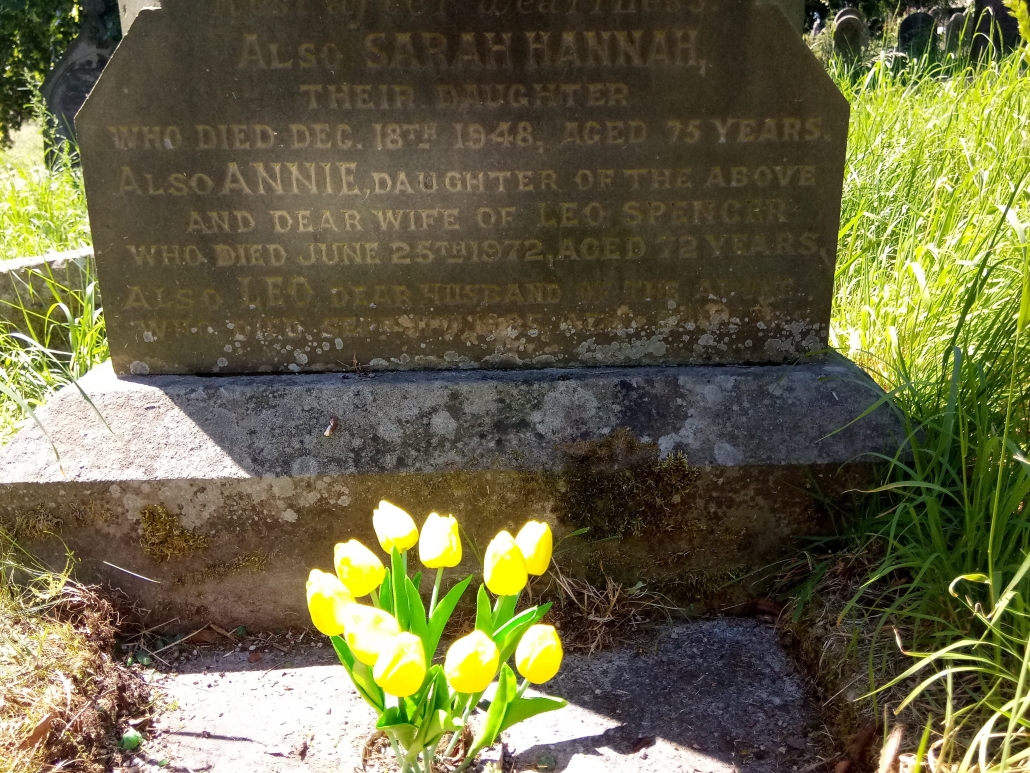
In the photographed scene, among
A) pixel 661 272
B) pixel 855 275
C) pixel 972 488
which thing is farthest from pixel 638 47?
pixel 855 275

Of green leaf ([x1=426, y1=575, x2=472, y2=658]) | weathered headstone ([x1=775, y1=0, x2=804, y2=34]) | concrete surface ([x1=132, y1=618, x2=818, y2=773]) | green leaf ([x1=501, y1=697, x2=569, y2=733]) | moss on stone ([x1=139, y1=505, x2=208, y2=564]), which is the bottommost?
concrete surface ([x1=132, y1=618, x2=818, y2=773])

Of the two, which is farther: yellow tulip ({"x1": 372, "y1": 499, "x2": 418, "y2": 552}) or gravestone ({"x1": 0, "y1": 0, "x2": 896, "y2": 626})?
gravestone ({"x1": 0, "y1": 0, "x2": 896, "y2": 626})

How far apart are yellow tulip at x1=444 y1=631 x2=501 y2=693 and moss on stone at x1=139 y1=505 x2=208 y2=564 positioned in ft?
3.94

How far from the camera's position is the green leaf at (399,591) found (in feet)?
5.24

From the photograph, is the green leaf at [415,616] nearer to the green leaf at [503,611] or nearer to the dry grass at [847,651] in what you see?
the green leaf at [503,611]

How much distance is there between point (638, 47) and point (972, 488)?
1.39 meters

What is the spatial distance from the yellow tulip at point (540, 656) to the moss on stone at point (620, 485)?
2.90 ft

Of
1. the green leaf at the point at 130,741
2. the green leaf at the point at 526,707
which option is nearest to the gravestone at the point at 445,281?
the green leaf at the point at 130,741

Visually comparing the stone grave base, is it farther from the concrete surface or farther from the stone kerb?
the stone kerb

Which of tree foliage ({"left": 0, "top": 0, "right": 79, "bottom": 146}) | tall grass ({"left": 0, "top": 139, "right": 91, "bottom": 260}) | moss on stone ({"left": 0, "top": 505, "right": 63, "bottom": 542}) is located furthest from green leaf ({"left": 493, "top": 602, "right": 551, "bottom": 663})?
tree foliage ({"left": 0, "top": 0, "right": 79, "bottom": 146})

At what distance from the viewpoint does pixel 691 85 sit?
2.17 meters

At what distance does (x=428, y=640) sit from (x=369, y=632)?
13.5 inches

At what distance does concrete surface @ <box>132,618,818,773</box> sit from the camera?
183 centimetres

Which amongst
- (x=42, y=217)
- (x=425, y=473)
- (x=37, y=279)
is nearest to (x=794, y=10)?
(x=425, y=473)
